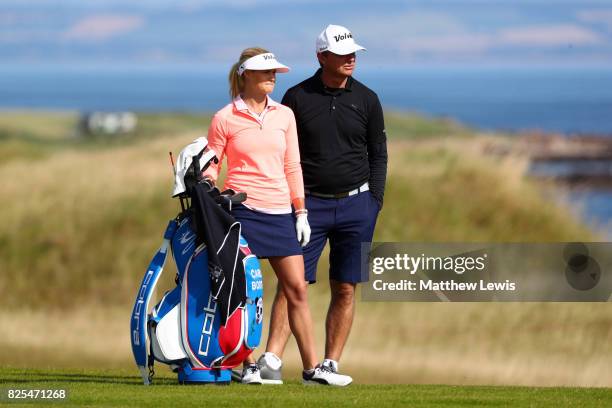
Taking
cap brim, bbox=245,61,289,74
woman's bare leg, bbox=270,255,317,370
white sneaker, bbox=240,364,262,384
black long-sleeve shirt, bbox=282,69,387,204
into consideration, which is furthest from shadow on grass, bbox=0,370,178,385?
cap brim, bbox=245,61,289,74

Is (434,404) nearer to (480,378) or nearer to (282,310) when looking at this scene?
(282,310)

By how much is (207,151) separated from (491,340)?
32.2 feet

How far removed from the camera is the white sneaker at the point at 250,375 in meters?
9.34

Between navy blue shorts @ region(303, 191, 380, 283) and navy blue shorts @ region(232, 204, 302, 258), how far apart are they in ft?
1.32

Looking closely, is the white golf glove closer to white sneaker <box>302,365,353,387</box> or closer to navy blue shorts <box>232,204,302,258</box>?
navy blue shorts <box>232,204,302,258</box>

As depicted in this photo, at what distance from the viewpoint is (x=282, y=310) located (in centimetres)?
980

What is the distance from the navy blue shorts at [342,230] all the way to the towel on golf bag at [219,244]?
863mm

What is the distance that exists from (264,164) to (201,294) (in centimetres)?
82

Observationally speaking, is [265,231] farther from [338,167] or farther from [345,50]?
[345,50]

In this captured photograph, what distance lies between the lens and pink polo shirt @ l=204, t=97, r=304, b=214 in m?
9.02

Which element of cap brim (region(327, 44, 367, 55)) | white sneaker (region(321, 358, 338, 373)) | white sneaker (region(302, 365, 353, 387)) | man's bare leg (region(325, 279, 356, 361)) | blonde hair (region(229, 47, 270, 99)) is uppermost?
cap brim (region(327, 44, 367, 55))

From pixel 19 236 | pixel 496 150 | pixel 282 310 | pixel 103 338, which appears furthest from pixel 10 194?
pixel 282 310

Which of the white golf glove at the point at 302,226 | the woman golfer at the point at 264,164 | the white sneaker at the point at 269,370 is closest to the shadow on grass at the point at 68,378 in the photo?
the white sneaker at the point at 269,370

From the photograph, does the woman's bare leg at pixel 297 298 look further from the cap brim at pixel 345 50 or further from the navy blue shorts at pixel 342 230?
the cap brim at pixel 345 50
